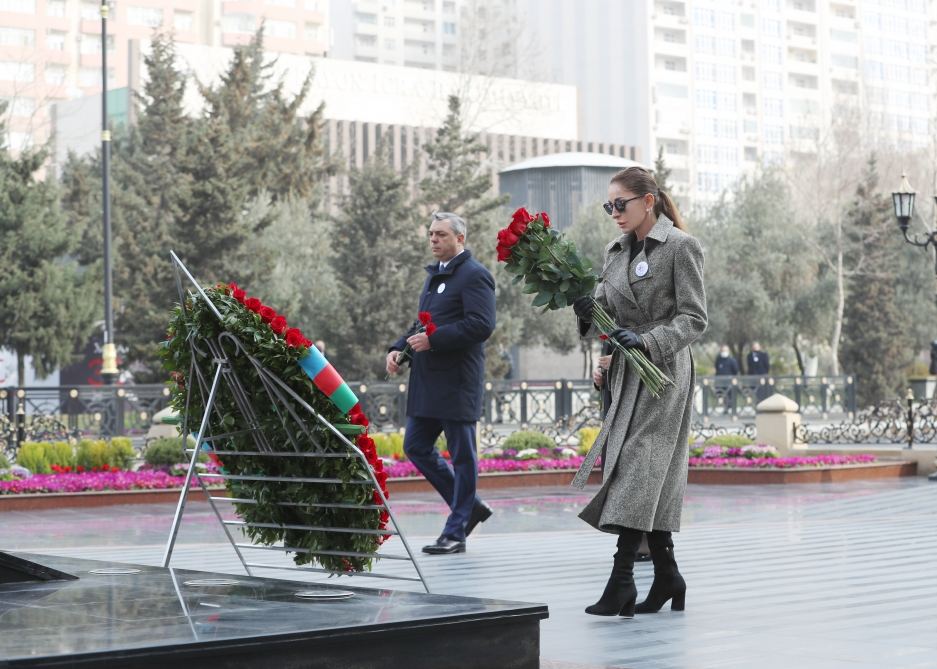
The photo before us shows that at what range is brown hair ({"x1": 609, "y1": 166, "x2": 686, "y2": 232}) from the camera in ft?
20.9

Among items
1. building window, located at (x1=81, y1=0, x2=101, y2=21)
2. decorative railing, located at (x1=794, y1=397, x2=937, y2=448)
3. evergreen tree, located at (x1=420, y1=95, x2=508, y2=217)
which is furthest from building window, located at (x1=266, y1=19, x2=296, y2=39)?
decorative railing, located at (x1=794, y1=397, x2=937, y2=448)

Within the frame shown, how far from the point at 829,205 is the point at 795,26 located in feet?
189

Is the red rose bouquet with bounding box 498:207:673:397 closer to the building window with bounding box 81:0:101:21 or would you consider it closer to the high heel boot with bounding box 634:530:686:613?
the high heel boot with bounding box 634:530:686:613

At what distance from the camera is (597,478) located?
54.6ft

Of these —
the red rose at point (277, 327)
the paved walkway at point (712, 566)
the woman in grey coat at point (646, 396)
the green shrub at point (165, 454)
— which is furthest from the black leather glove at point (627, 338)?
the green shrub at point (165, 454)

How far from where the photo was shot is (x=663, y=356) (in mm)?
6020

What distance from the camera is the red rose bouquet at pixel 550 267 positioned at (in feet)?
19.7

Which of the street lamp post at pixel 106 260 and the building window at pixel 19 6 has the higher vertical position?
the building window at pixel 19 6

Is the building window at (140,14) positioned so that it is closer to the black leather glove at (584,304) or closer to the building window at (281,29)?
the building window at (281,29)

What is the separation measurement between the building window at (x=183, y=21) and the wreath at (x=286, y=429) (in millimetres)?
93557

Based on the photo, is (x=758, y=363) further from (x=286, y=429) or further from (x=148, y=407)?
(x=286, y=429)

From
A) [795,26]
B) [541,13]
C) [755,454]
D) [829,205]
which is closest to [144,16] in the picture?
[541,13]

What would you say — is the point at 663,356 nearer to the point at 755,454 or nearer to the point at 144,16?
the point at 755,454

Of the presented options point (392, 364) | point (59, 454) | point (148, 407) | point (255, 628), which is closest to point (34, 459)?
point (59, 454)
